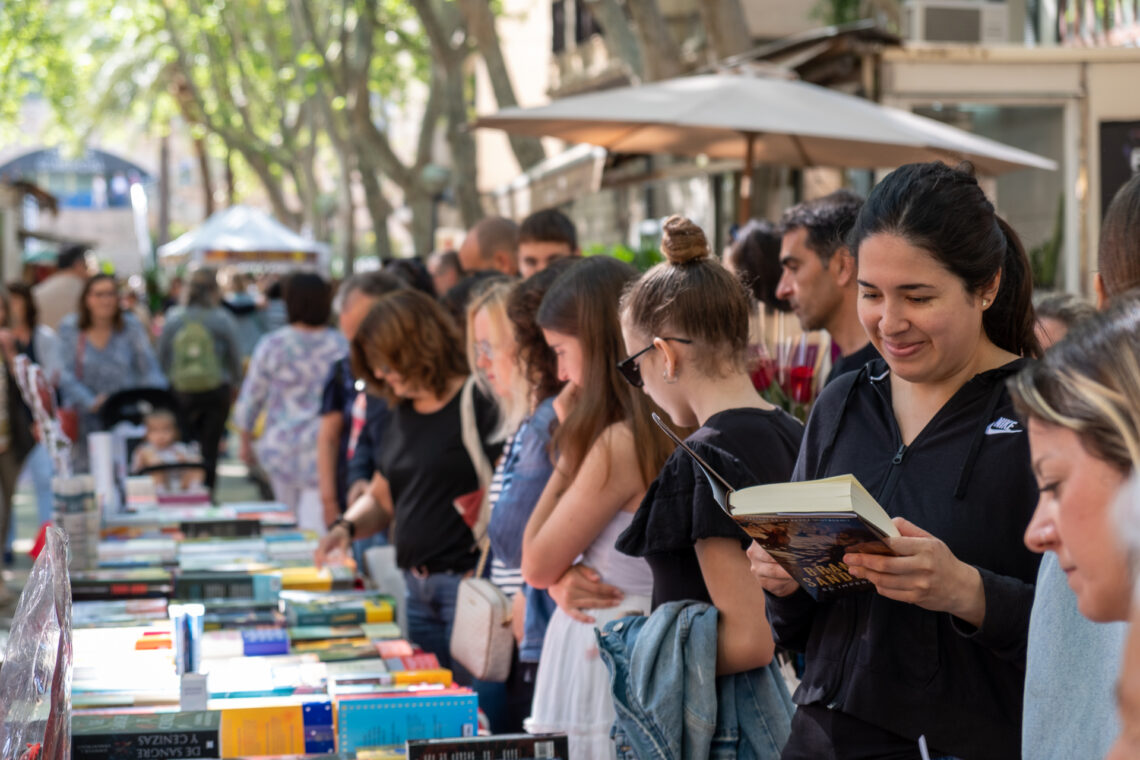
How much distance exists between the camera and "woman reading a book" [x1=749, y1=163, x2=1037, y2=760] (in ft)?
7.40

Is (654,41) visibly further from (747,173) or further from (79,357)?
(79,357)

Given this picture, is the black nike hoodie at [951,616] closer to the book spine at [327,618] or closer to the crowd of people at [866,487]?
the crowd of people at [866,487]

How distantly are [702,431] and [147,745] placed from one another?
138 cm

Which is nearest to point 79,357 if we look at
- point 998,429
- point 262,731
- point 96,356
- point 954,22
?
point 96,356

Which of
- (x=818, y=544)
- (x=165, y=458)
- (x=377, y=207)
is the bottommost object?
(x=165, y=458)

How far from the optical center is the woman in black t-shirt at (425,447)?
499 cm

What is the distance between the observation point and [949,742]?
2301 mm

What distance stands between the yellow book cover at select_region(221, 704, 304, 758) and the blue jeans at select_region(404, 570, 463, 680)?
159 cm

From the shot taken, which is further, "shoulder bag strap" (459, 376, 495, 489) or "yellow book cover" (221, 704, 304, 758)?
"shoulder bag strap" (459, 376, 495, 489)

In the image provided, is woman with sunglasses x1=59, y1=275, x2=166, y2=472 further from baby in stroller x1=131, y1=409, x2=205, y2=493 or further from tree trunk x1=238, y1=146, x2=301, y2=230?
tree trunk x1=238, y1=146, x2=301, y2=230

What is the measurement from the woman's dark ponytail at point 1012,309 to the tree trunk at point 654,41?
320 inches

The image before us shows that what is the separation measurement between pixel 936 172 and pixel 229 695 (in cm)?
215

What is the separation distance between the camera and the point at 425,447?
509 centimetres

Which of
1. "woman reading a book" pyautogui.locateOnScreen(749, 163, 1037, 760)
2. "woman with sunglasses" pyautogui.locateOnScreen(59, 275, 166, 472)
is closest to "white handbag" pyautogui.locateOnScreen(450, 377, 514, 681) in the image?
"woman reading a book" pyautogui.locateOnScreen(749, 163, 1037, 760)
